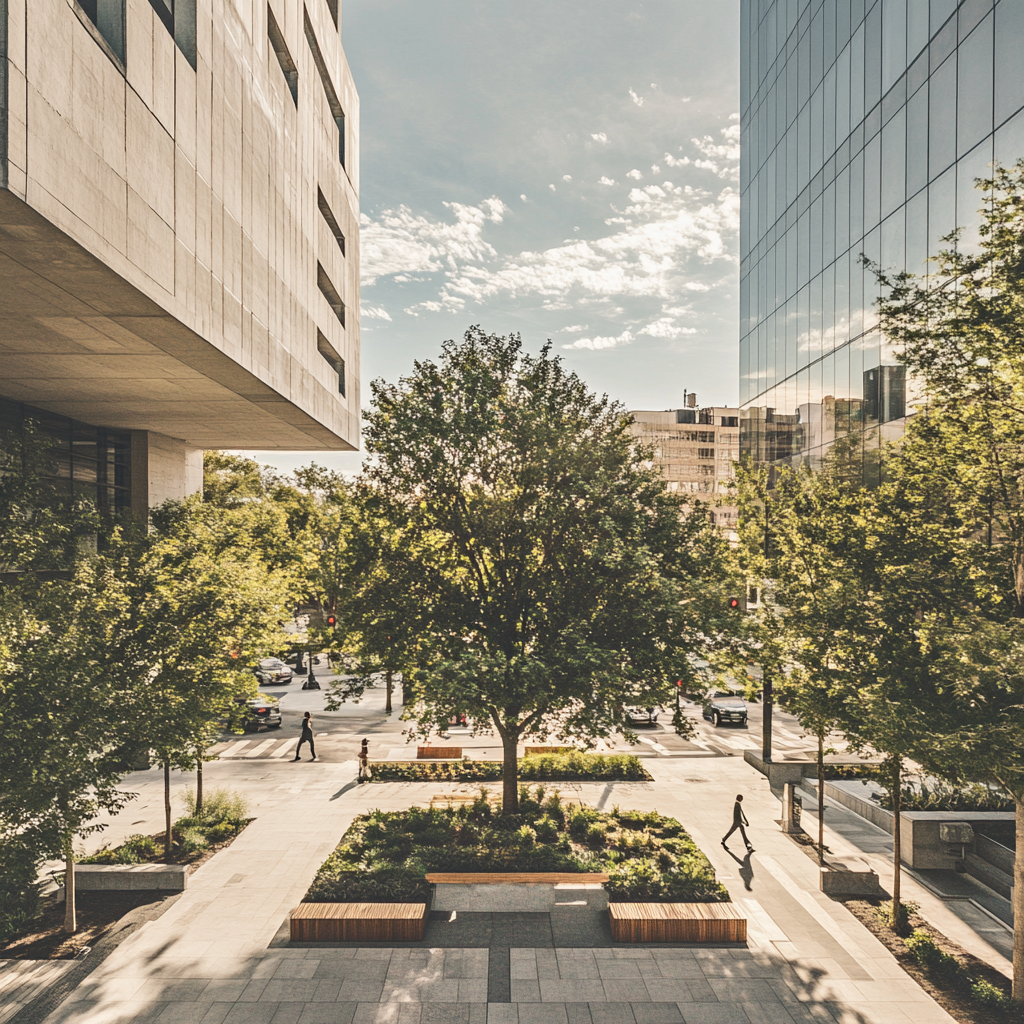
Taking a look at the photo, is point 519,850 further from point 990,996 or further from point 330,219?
point 330,219

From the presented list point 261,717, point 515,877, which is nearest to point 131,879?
point 515,877

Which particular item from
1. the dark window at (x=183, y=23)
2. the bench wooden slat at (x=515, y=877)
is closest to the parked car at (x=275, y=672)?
the bench wooden slat at (x=515, y=877)

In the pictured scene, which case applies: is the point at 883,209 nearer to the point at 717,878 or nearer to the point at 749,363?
the point at 749,363

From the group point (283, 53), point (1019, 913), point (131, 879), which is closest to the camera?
point (1019, 913)

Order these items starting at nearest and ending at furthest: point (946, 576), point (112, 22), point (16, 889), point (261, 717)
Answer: point (946, 576), point (112, 22), point (16, 889), point (261, 717)

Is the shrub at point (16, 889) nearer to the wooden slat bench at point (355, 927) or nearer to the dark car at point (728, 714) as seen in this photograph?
the wooden slat bench at point (355, 927)

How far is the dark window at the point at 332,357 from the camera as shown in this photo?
22.9m

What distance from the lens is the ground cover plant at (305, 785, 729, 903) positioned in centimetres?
1109

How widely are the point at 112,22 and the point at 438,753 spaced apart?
1935 cm

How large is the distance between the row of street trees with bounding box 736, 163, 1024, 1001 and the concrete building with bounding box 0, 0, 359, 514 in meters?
11.9

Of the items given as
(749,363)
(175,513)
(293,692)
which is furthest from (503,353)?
(293,692)

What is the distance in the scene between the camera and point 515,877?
1155 centimetres

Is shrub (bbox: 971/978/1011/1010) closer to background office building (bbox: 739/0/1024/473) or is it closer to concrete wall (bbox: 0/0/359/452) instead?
background office building (bbox: 739/0/1024/473)

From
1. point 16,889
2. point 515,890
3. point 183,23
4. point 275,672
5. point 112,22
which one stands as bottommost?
point 275,672
